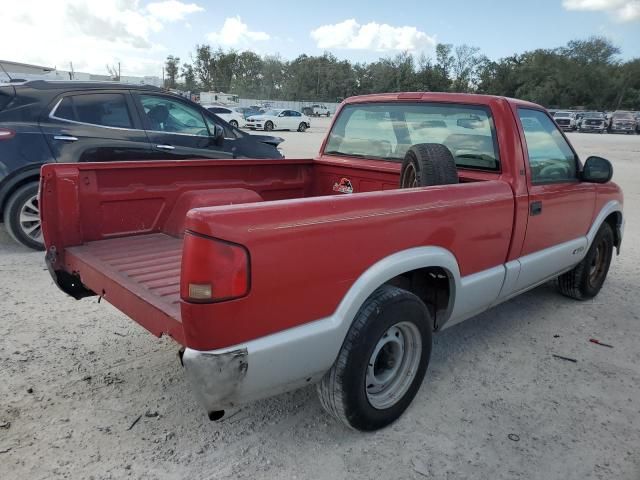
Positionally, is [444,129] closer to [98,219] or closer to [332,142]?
[332,142]

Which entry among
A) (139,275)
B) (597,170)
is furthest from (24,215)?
(597,170)

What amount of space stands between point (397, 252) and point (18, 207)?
471cm

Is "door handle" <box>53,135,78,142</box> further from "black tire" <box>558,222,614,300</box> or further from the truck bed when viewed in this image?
"black tire" <box>558,222,614,300</box>

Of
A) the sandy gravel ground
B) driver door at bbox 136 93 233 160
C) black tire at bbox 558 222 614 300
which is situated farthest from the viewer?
driver door at bbox 136 93 233 160

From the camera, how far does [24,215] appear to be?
554 cm

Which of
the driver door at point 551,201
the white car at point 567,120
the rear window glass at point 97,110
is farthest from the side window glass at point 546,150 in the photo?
the white car at point 567,120

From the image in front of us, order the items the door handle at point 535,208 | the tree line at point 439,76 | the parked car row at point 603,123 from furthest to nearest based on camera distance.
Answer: the tree line at point 439,76 < the parked car row at point 603,123 < the door handle at point 535,208

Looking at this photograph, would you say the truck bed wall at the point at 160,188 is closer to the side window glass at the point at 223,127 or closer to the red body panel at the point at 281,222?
the red body panel at the point at 281,222

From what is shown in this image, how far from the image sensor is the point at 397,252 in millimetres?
2486

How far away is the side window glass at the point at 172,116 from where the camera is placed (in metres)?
6.32

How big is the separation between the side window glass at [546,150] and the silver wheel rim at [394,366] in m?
1.54

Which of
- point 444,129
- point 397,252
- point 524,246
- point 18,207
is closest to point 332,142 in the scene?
point 444,129

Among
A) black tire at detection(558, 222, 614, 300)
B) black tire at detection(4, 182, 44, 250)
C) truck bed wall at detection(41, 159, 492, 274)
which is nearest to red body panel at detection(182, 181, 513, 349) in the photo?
truck bed wall at detection(41, 159, 492, 274)

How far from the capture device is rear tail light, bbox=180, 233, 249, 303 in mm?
1879
